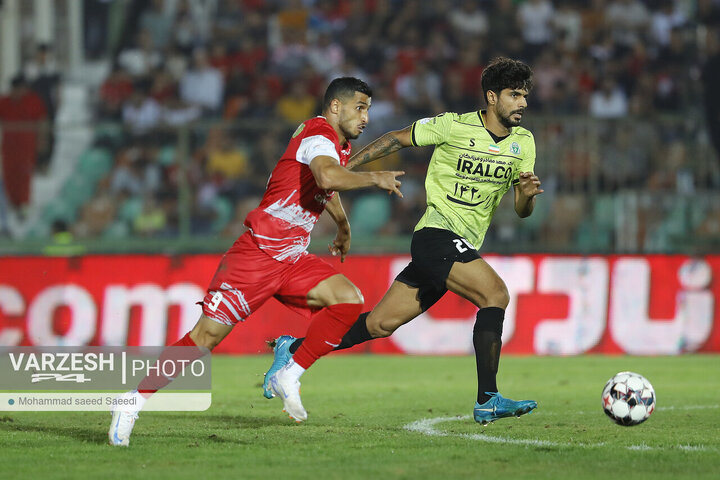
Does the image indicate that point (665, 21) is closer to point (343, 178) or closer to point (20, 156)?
point (20, 156)

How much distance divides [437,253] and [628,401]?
1.65 m

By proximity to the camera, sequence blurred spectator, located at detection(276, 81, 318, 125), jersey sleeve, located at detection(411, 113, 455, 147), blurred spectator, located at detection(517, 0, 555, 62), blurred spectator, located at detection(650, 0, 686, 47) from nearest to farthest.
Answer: jersey sleeve, located at detection(411, 113, 455, 147), blurred spectator, located at detection(276, 81, 318, 125), blurred spectator, located at detection(517, 0, 555, 62), blurred spectator, located at detection(650, 0, 686, 47)

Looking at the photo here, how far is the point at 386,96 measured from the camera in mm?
17781

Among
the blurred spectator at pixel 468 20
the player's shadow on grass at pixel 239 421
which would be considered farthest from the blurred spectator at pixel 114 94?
the player's shadow on grass at pixel 239 421

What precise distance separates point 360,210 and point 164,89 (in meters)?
5.01

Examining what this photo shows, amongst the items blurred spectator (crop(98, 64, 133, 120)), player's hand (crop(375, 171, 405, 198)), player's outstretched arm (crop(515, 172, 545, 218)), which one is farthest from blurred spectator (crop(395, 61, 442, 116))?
player's hand (crop(375, 171, 405, 198))

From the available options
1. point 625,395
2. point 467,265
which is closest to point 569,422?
point 625,395

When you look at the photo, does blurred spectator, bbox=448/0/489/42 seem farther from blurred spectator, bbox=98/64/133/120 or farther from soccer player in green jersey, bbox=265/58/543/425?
soccer player in green jersey, bbox=265/58/543/425

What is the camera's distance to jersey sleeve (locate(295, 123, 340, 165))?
22.4 ft

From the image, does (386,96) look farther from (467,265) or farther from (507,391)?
(467,265)

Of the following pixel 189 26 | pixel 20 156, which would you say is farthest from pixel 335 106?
pixel 189 26

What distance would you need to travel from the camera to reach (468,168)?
7984mm

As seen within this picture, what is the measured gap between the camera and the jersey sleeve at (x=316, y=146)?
681 centimetres

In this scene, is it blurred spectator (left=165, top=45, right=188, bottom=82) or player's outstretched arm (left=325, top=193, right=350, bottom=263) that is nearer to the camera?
player's outstretched arm (left=325, top=193, right=350, bottom=263)
